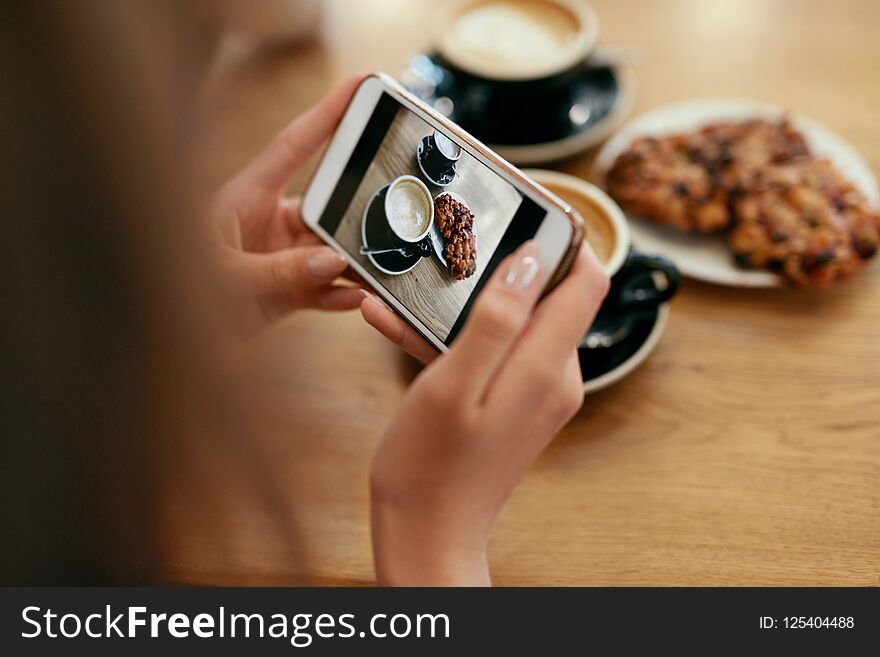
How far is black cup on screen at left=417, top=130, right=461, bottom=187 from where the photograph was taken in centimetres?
51

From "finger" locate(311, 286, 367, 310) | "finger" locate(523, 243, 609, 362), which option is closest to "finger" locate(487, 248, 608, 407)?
"finger" locate(523, 243, 609, 362)

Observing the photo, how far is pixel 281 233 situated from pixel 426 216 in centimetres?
21

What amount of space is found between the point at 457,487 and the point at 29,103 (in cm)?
29

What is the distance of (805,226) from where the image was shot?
0.70 meters

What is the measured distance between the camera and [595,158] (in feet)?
2.82

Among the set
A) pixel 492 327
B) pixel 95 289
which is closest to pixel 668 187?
pixel 492 327

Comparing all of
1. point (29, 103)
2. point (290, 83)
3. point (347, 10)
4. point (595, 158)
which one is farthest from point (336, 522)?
point (347, 10)

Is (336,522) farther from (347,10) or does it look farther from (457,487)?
(347,10)

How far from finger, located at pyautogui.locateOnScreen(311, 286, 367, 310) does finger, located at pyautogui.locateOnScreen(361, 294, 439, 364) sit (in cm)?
6

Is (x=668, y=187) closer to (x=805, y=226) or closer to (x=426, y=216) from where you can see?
(x=805, y=226)

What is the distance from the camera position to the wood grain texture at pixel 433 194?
19.6 inches

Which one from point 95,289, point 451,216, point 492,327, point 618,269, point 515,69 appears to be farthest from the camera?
point 515,69

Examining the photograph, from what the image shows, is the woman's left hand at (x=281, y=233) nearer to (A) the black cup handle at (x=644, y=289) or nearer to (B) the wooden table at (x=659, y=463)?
(B) the wooden table at (x=659, y=463)

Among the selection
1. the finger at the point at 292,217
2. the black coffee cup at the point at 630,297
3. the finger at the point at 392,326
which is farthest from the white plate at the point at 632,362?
the finger at the point at 292,217
